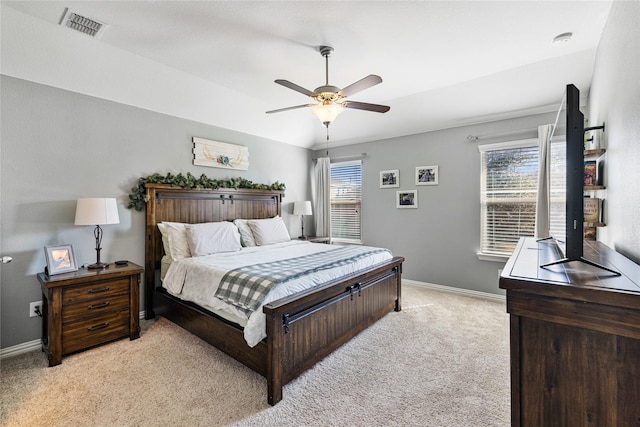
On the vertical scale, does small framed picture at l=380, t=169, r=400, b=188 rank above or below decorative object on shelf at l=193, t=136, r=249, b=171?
below

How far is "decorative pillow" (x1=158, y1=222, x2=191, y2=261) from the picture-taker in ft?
10.8

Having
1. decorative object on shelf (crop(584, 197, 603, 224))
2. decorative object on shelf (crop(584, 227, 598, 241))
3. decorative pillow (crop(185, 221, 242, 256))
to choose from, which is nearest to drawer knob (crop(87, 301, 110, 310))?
decorative pillow (crop(185, 221, 242, 256))

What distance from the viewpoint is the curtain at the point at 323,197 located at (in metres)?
5.66

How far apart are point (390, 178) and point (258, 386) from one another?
3.76m

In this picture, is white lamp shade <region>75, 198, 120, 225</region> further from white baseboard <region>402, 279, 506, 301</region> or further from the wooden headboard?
white baseboard <region>402, 279, 506, 301</region>

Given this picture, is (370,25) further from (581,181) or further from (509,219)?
(509,219)

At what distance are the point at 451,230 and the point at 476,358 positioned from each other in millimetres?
2201

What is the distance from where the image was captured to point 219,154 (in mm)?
4297

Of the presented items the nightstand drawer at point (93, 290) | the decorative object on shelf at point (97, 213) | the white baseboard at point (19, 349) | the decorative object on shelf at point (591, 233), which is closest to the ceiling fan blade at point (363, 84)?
the decorative object on shelf at point (591, 233)

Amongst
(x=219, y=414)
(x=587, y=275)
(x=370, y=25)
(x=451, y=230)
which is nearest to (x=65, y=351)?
(x=219, y=414)

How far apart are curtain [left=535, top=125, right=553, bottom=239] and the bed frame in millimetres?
1805

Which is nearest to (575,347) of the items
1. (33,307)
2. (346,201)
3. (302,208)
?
(33,307)

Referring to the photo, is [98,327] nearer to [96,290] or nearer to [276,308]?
[96,290]

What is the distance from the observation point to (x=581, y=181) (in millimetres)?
1305
